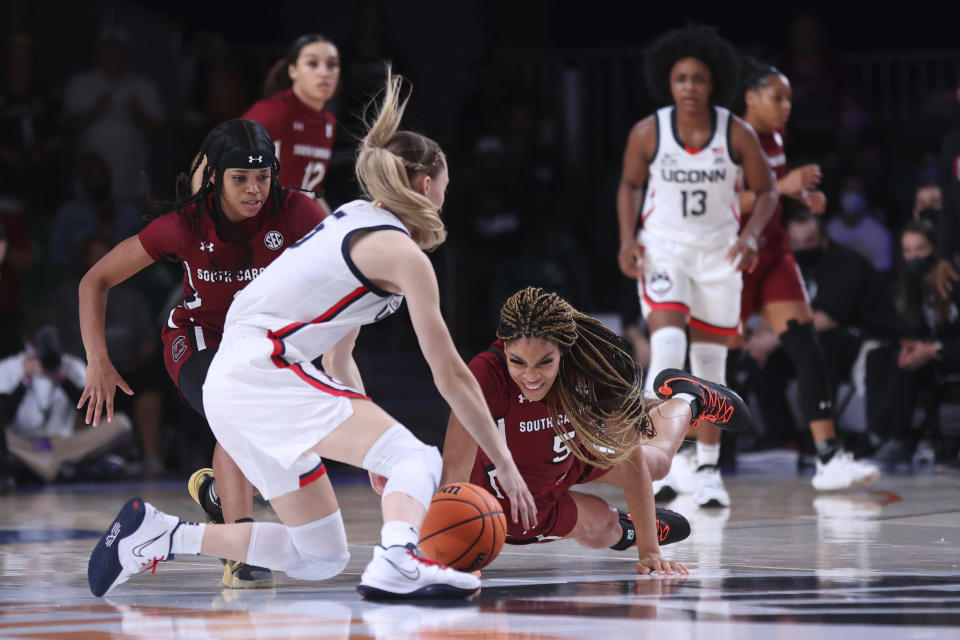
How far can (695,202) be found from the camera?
726cm

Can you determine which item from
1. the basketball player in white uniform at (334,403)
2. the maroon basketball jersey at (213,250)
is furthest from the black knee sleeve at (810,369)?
the basketball player in white uniform at (334,403)

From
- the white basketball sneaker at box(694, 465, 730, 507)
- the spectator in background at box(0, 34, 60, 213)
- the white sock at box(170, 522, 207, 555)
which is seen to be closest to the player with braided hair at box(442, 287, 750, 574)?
the white sock at box(170, 522, 207, 555)

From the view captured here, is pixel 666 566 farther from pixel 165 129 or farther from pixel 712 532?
pixel 165 129

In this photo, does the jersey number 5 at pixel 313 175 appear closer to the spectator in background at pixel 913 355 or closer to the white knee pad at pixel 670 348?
the white knee pad at pixel 670 348

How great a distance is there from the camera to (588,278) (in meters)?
12.3

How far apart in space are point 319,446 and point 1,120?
8.19 metres

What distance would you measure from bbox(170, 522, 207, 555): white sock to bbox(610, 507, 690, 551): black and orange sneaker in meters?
1.57

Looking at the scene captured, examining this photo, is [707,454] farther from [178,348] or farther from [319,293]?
[319,293]

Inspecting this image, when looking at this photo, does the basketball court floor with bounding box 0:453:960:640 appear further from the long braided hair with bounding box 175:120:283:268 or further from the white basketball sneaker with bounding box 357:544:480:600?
the long braided hair with bounding box 175:120:283:268

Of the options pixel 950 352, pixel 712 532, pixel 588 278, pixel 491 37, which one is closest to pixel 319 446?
pixel 712 532

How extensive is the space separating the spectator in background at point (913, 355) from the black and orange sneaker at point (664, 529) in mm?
5057

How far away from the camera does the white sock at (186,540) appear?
14.2 feet

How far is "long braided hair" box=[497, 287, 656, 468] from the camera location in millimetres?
4520

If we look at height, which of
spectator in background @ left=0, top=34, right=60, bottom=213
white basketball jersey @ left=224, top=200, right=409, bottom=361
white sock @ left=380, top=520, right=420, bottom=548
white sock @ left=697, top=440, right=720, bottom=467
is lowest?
white sock @ left=380, top=520, right=420, bottom=548
